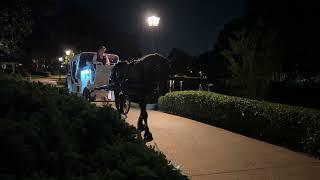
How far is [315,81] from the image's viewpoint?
25875 millimetres

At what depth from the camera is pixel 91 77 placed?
19062 mm

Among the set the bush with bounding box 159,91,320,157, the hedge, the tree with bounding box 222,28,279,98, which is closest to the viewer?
the hedge

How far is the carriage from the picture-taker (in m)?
18.6

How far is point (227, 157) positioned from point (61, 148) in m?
6.48

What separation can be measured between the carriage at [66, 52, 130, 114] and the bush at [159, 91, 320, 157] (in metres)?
2.42

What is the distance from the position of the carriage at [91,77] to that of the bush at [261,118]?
7.95 ft

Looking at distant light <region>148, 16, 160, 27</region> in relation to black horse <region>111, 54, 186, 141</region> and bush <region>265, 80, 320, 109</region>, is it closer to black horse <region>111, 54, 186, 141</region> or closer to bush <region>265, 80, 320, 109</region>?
black horse <region>111, 54, 186, 141</region>

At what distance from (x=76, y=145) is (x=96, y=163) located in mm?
288

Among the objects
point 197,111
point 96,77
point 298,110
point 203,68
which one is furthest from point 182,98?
point 203,68

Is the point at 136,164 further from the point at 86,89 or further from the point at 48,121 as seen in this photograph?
the point at 86,89

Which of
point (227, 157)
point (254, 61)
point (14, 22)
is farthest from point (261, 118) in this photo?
point (14, 22)

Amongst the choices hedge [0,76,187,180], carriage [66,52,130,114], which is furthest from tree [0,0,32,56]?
hedge [0,76,187,180]

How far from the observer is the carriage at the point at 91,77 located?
732 inches

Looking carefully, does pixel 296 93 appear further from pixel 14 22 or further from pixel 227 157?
pixel 14 22
